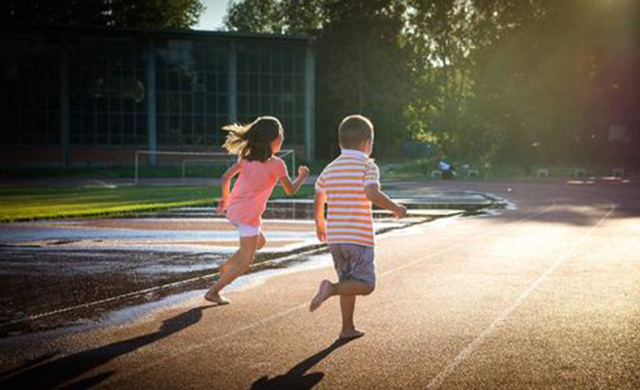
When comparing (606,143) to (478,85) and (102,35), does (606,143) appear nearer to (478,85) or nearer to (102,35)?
(478,85)

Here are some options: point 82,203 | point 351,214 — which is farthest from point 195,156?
point 351,214

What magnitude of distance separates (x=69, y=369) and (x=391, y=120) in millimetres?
80290

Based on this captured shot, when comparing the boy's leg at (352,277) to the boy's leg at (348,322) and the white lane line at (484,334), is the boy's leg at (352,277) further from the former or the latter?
the white lane line at (484,334)

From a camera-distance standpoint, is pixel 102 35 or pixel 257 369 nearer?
pixel 257 369

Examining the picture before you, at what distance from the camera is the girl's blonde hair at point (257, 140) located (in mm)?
9414

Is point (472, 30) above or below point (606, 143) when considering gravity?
above

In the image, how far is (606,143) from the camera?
7306 cm

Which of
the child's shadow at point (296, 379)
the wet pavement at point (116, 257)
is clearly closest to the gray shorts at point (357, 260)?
the child's shadow at point (296, 379)

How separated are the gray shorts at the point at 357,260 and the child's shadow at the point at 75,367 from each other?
4.91ft

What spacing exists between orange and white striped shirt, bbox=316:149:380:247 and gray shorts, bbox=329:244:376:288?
0.05 metres

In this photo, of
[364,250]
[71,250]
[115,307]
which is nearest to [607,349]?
[364,250]

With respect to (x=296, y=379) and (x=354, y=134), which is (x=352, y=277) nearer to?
(x=354, y=134)

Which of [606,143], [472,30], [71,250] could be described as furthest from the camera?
[472,30]

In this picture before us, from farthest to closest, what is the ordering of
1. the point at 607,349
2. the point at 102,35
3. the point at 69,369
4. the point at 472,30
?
the point at 472,30 → the point at 102,35 → the point at 607,349 → the point at 69,369
